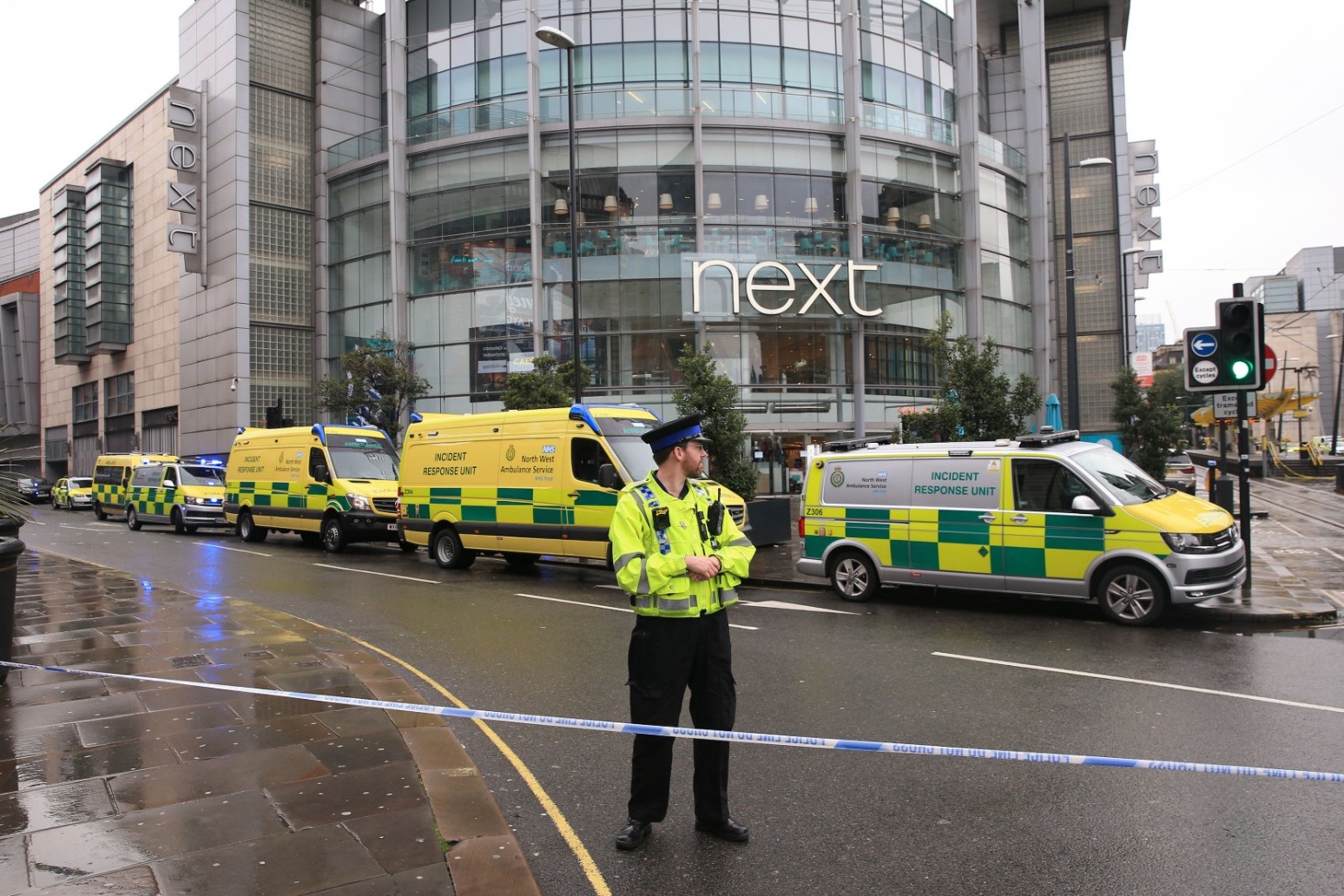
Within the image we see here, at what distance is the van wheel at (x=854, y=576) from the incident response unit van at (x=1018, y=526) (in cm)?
1

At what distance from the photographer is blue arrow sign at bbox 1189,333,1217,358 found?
10719 millimetres

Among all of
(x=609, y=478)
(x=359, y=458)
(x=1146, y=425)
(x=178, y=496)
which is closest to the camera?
(x=609, y=478)

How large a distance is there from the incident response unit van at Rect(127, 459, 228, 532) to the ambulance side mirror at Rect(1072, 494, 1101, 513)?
2154cm

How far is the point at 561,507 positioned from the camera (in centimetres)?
1352

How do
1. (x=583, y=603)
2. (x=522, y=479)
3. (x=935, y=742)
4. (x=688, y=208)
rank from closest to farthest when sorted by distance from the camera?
A: (x=935, y=742) → (x=583, y=603) → (x=522, y=479) → (x=688, y=208)

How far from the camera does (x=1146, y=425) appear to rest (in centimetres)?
3028

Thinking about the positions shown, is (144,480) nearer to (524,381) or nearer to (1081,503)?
(524,381)

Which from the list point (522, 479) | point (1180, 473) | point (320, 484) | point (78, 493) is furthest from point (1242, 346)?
point (78, 493)

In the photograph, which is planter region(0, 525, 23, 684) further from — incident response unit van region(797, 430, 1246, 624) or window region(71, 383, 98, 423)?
window region(71, 383, 98, 423)

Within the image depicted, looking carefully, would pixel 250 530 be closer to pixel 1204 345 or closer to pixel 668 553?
pixel 1204 345

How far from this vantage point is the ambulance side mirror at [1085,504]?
9.35 m

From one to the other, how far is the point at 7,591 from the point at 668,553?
16.7 feet

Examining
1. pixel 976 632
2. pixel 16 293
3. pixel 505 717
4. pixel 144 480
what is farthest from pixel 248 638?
pixel 16 293

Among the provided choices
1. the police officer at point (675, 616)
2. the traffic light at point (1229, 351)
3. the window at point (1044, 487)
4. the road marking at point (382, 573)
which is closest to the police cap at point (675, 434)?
the police officer at point (675, 616)
